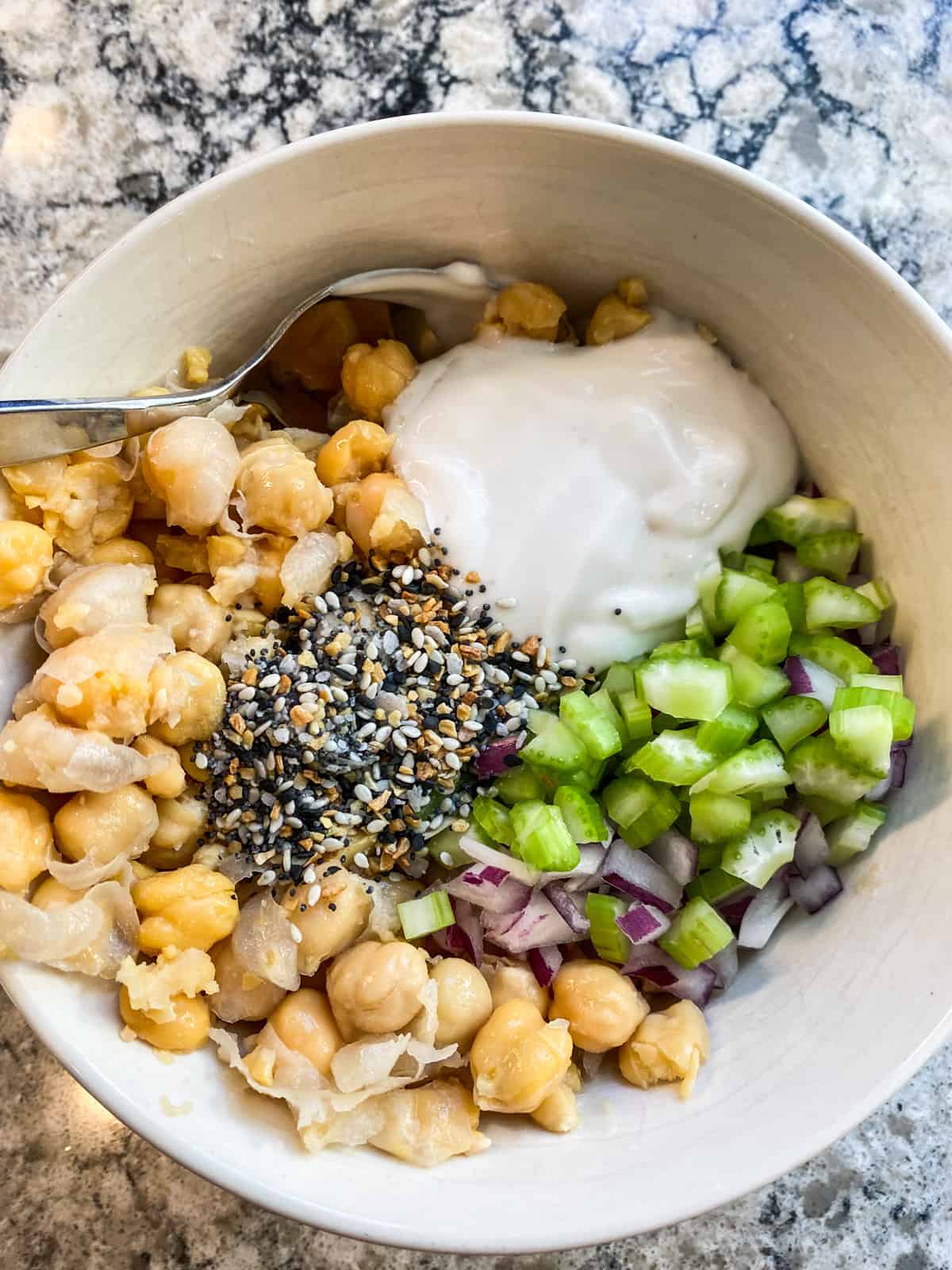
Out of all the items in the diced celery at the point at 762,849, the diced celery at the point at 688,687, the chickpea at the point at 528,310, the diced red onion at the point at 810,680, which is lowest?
the diced celery at the point at 762,849

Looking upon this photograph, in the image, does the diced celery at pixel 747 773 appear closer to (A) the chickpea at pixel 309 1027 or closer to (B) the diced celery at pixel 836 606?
(B) the diced celery at pixel 836 606

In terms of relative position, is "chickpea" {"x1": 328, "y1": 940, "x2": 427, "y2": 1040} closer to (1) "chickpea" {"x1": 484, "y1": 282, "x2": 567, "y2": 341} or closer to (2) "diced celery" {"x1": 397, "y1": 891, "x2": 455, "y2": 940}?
(2) "diced celery" {"x1": 397, "y1": 891, "x2": 455, "y2": 940}

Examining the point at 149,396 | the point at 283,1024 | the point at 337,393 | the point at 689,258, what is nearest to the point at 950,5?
the point at 689,258

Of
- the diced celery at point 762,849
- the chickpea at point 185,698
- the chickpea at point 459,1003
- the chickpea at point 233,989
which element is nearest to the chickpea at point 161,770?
the chickpea at point 185,698

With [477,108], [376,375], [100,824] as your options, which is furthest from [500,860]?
[477,108]

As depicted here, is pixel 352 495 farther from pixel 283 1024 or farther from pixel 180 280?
pixel 283 1024

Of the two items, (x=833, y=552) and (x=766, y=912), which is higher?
(x=833, y=552)

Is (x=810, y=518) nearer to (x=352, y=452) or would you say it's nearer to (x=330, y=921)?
(x=352, y=452)
